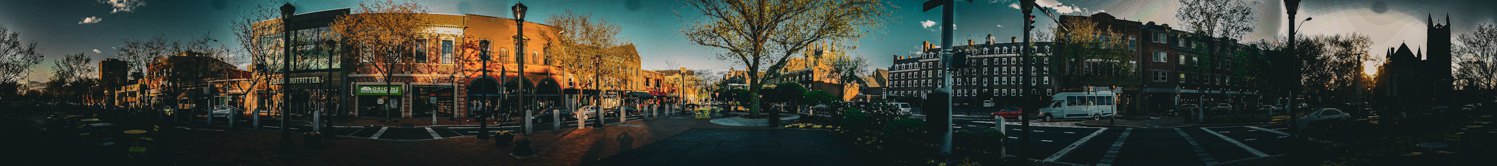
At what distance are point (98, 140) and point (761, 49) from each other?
18.4 metres

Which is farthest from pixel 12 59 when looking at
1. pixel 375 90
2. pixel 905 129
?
pixel 905 129

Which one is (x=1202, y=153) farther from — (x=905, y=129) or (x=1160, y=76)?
(x=1160, y=76)

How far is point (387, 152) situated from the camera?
472 inches

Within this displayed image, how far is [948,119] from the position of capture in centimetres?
879

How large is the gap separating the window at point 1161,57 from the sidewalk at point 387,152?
61.4 m

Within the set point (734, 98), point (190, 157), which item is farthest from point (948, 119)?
point (734, 98)

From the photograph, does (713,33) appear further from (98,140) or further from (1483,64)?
(1483,64)

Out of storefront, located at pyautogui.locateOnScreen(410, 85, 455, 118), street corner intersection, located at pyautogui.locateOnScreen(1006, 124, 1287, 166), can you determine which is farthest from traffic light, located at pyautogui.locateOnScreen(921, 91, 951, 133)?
storefront, located at pyautogui.locateOnScreen(410, 85, 455, 118)

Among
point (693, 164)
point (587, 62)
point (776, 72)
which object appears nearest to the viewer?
point (693, 164)

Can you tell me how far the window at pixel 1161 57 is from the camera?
6238 cm

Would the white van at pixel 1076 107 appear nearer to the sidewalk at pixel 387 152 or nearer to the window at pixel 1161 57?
the sidewalk at pixel 387 152

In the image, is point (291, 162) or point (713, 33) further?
point (713, 33)

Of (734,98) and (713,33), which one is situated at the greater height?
(713,33)

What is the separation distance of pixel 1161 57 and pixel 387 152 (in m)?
67.5
